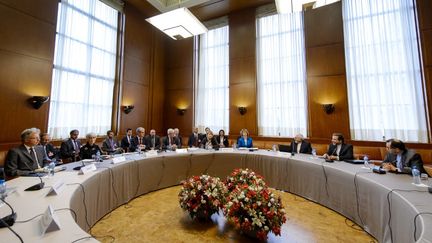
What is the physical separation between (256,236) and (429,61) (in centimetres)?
523

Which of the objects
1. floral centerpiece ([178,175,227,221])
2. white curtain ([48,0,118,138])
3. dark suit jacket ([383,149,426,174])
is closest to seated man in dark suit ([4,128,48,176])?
floral centerpiece ([178,175,227,221])

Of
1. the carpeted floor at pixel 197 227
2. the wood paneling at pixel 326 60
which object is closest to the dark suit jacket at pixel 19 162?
the carpeted floor at pixel 197 227

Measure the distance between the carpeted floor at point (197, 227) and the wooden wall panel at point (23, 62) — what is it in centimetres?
280

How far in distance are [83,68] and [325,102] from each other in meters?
6.24

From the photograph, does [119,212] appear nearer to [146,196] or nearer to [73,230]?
[146,196]

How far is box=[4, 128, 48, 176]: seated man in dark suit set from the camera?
7.47ft

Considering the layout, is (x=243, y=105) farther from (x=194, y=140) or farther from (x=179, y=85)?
(x=179, y=85)

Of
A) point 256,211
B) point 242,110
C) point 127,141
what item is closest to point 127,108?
point 127,141

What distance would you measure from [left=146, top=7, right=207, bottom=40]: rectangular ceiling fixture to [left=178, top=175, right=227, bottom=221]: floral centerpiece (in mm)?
3260

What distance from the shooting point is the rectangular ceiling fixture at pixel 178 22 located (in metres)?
3.98

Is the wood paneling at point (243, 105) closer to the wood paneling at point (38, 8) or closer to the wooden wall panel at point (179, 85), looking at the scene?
the wooden wall panel at point (179, 85)

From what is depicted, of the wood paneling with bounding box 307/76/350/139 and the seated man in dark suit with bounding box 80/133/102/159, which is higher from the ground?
the wood paneling with bounding box 307/76/350/139

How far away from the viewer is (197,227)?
250 cm

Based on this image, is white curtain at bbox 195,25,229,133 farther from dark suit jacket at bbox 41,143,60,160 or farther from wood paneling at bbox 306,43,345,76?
dark suit jacket at bbox 41,143,60,160
